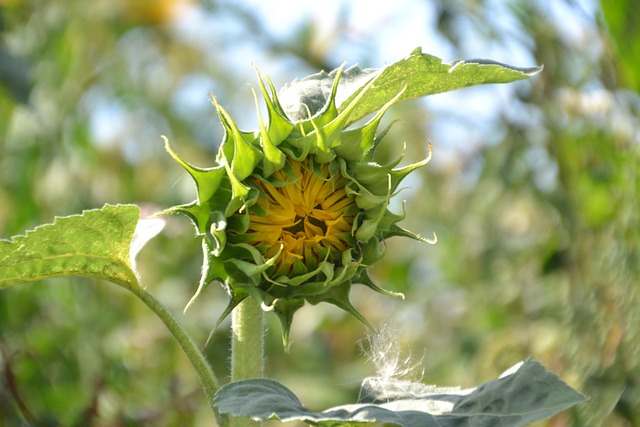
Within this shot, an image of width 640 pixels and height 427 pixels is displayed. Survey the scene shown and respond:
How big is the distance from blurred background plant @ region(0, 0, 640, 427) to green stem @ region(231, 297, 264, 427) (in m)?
0.67

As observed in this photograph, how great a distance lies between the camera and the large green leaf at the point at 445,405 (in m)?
0.63

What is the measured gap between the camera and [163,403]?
5.67 feet

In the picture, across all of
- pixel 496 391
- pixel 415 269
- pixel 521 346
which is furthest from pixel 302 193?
pixel 415 269

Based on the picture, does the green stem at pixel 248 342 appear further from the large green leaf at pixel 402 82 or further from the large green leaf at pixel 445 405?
the large green leaf at pixel 402 82

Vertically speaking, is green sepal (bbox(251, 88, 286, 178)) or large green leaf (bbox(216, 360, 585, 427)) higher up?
green sepal (bbox(251, 88, 286, 178))

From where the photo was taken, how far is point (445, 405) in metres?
0.69

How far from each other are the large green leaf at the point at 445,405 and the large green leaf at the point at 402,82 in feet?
0.78

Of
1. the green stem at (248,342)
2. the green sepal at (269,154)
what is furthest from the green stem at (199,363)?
the green sepal at (269,154)

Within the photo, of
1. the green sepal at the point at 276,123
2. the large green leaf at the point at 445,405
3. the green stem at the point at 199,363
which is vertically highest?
the green sepal at the point at 276,123

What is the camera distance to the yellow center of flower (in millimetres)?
733

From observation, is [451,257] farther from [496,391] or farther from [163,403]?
[496,391]

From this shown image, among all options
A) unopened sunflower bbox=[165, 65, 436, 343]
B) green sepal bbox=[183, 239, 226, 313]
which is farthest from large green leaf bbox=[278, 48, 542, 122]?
green sepal bbox=[183, 239, 226, 313]

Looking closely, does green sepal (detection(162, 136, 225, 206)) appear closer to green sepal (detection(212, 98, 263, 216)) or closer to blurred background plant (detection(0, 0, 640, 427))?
green sepal (detection(212, 98, 263, 216))

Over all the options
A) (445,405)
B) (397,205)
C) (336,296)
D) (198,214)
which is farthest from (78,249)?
(397,205)
